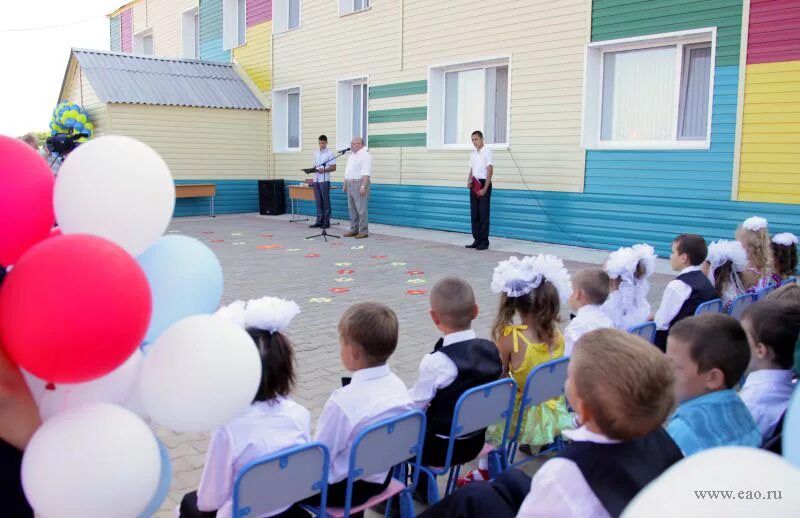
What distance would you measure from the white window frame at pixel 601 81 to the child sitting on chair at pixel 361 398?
25.0ft

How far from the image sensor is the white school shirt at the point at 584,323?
3.58 meters

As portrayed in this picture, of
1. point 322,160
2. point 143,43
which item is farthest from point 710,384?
point 143,43

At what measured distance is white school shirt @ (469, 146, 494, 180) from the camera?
10.8 meters

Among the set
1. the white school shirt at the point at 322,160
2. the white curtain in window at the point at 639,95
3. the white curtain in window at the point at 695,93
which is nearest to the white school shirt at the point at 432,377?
the white curtain in window at the point at 695,93

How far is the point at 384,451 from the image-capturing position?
2430 mm

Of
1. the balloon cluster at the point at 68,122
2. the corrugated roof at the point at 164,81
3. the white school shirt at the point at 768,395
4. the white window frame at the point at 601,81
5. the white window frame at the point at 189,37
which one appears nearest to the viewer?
the white school shirt at the point at 768,395

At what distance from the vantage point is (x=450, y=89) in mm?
12570

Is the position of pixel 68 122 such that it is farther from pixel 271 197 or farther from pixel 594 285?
pixel 594 285

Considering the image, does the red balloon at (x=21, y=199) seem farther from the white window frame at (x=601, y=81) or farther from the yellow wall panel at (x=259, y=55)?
the yellow wall panel at (x=259, y=55)

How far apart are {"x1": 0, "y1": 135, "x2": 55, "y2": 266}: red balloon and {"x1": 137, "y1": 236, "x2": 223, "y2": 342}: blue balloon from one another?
25 centimetres

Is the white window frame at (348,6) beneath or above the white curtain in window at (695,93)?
above

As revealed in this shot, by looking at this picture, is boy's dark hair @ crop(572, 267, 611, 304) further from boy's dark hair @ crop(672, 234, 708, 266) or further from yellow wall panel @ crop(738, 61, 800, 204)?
yellow wall panel @ crop(738, 61, 800, 204)

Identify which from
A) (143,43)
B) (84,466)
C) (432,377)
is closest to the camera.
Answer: (84,466)

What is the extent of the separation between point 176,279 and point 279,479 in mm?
719
